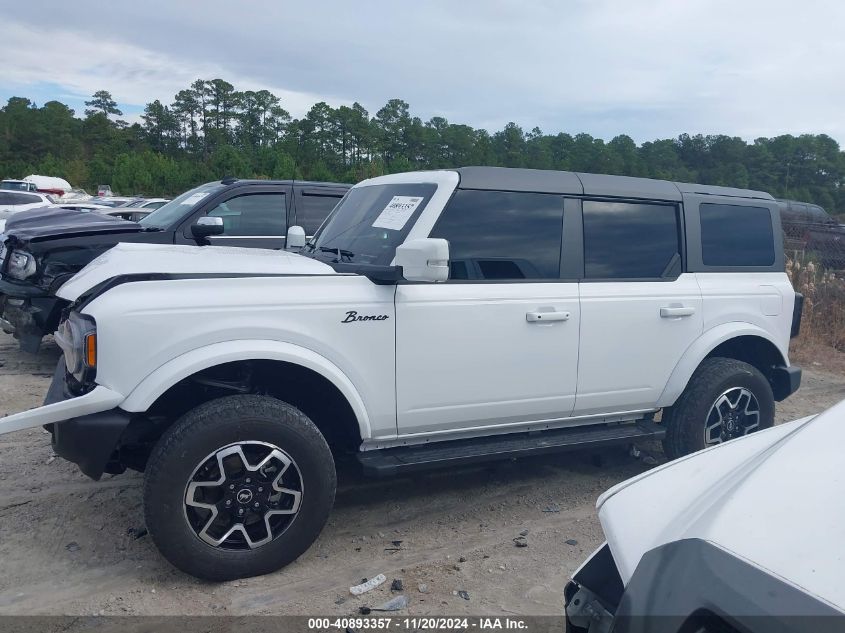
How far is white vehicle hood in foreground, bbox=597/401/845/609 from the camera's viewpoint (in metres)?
1.55

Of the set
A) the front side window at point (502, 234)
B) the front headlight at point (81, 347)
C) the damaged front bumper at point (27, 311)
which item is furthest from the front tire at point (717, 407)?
the damaged front bumper at point (27, 311)

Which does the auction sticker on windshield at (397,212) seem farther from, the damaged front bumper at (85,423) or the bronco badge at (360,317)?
the damaged front bumper at (85,423)

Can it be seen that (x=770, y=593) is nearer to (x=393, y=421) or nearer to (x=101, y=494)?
(x=393, y=421)

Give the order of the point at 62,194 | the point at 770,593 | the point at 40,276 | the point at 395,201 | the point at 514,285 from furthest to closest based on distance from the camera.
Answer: the point at 62,194, the point at 40,276, the point at 395,201, the point at 514,285, the point at 770,593

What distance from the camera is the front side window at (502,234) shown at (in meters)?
4.16

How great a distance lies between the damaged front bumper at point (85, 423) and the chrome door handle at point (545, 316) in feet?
7.04

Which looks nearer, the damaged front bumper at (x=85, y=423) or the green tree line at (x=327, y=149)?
the damaged front bumper at (x=85, y=423)

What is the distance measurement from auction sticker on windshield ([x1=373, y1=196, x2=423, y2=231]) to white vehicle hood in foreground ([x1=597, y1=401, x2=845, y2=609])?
227 cm

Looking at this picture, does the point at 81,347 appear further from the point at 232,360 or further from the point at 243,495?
the point at 243,495

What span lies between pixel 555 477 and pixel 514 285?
1.59 m

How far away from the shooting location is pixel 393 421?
12.7 feet

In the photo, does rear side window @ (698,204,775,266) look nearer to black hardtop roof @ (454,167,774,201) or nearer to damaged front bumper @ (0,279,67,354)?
black hardtop roof @ (454,167,774,201)

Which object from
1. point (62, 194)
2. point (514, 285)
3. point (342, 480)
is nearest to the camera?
point (514, 285)

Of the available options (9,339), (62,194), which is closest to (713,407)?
(9,339)
